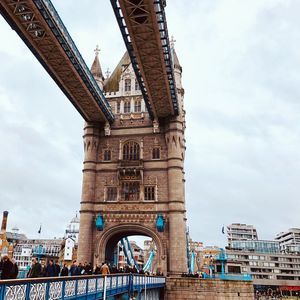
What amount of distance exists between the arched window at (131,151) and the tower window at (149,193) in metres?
3.82

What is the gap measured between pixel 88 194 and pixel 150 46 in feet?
58.6

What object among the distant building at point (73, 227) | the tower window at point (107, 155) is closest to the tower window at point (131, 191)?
the tower window at point (107, 155)

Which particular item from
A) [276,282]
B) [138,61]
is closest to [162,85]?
[138,61]

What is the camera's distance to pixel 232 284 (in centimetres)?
3228

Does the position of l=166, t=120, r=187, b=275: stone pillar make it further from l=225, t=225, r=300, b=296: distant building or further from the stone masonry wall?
l=225, t=225, r=300, b=296: distant building

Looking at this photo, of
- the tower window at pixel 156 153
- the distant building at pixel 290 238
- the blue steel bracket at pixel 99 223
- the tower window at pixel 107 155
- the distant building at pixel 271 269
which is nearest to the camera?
the blue steel bracket at pixel 99 223

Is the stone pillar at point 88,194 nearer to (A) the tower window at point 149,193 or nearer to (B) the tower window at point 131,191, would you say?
(B) the tower window at point 131,191

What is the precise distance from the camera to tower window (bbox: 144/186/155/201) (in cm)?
3731

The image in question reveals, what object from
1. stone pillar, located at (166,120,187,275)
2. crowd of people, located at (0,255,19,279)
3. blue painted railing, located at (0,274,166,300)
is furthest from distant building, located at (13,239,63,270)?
crowd of people, located at (0,255,19,279)

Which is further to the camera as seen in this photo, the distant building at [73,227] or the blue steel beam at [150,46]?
the distant building at [73,227]

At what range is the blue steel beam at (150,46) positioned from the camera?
23.6m

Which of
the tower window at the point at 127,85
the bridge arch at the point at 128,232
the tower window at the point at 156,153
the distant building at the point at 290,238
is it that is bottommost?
the bridge arch at the point at 128,232

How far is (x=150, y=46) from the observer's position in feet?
90.4

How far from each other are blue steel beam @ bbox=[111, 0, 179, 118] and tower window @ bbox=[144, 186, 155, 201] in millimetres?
8671
